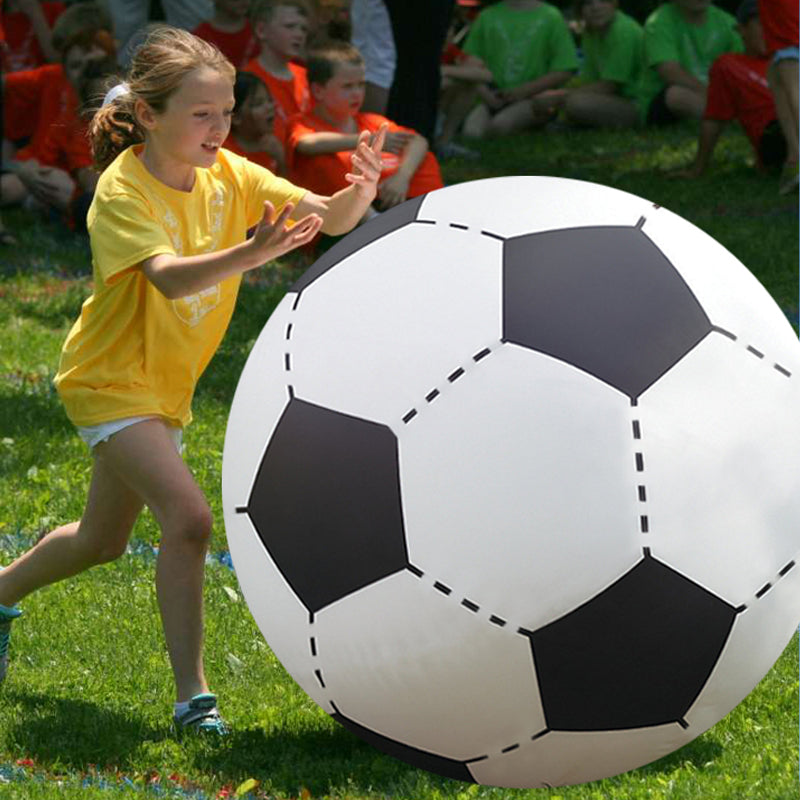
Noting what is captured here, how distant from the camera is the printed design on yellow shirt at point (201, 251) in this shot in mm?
3973

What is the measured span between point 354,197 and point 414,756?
152 cm

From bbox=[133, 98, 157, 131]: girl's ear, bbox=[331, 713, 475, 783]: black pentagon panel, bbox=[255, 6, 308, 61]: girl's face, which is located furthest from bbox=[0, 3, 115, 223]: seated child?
bbox=[331, 713, 475, 783]: black pentagon panel

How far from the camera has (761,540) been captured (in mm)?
3301

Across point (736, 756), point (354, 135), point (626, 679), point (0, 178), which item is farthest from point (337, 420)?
point (0, 178)

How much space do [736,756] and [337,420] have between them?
1.34 metres

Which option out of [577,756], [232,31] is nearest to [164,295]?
[577,756]

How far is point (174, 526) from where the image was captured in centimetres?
390

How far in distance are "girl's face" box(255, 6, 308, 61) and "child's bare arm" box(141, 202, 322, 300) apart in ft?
20.3

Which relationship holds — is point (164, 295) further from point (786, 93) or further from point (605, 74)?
point (605, 74)

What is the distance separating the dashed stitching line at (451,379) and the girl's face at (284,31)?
6814 mm

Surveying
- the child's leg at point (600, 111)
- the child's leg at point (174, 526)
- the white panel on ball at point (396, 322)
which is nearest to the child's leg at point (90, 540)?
the child's leg at point (174, 526)

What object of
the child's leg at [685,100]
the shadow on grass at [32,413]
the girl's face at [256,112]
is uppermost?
the girl's face at [256,112]

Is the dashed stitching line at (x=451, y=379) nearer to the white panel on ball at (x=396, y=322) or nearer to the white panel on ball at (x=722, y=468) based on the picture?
the white panel on ball at (x=396, y=322)

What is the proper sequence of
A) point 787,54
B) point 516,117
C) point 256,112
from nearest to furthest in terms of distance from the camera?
point 256,112 → point 787,54 → point 516,117
